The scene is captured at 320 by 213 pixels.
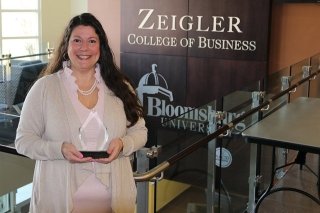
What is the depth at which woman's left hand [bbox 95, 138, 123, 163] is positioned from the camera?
1586 mm

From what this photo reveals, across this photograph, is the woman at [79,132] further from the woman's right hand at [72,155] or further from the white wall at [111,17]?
the white wall at [111,17]

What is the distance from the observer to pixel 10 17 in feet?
25.6

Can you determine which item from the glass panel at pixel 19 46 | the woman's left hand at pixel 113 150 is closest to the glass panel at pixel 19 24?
the glass panel at pixel 19 46

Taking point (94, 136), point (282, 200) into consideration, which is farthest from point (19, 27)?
point (94, 136)

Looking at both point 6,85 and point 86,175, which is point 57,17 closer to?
point 6,85

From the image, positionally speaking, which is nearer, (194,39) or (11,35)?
(194,39)

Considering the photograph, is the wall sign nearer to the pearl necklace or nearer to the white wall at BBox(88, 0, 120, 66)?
the white wall at BBox(88, 0, 120, 66)

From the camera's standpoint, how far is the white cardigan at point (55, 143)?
5.34 feet

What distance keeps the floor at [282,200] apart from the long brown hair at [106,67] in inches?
26.2

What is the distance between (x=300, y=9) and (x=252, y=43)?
676 millimetres

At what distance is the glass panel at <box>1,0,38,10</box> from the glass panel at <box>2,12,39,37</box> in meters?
0.10

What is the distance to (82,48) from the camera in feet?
5.59

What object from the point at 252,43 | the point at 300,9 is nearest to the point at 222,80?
the point at 252,43

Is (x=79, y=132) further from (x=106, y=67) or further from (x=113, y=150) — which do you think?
(x=106, y=67)
